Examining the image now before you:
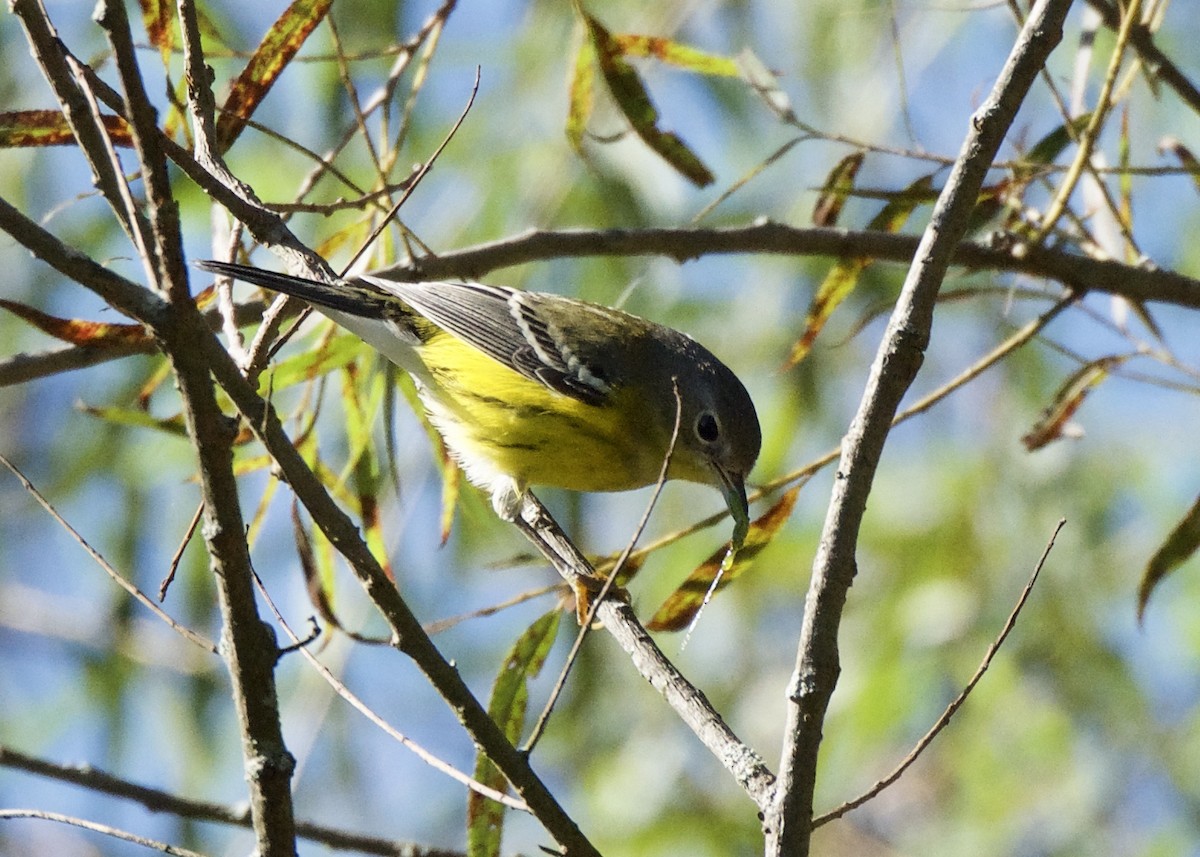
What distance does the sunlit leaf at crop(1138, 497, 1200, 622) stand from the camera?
288 cm

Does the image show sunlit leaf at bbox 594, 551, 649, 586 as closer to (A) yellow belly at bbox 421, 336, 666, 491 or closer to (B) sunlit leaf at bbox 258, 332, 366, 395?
(A) yellow belly at bbox 421, 336, 666, 491

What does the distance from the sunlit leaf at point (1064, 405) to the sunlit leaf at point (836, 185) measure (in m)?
0.67

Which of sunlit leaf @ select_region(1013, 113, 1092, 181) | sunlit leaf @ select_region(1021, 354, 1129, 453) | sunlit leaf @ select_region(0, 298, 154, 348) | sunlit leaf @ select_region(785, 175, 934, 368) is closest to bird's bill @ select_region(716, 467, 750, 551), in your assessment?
sunlit leaf @ select_region(785, 175, 934, 368)

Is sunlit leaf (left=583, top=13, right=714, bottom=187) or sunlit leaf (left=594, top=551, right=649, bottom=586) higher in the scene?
sunlit leaf (left=583, top=13, right=714, bottom=187)

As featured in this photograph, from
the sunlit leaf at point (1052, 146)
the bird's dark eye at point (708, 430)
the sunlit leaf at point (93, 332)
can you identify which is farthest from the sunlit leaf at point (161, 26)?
the sunlit leaf at point (1052, 146)

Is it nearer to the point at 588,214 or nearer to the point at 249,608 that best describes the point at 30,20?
the point at 249,608

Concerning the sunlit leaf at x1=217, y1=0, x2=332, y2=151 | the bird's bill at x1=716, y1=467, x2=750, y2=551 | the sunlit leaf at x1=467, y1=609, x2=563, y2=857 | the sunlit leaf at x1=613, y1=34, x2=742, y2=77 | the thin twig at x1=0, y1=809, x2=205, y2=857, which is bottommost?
the thin twig at x1=0, y1=809, x2=205, y2=857

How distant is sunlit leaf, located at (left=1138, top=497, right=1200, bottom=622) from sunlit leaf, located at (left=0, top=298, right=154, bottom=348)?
210 cm

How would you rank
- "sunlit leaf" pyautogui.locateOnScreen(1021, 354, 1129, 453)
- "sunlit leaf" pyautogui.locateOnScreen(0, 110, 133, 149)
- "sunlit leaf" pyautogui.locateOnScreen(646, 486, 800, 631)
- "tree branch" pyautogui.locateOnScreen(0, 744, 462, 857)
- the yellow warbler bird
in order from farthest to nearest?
the yellow warbler bird, "sunlit leaf" pyautogui.locateOnScreen(1021, 354, 1129, 453), "sunlit leaf" pyautogui.locateOnScreen(646, 486, 800, 631), "sunlit leaf" pyautogui.locateOnScreen(0, 110, 133, 149), "tree branch" pyautogui.locateOnScreen(0, 744, 462, 857)

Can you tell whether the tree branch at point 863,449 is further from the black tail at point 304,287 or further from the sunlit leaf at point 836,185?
the black tail at point 304,287

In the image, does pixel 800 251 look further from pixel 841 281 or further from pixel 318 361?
pixel 318 361

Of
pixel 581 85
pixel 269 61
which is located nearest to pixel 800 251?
pixel 581 85

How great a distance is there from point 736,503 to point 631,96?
94 cm

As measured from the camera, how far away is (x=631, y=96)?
295cm
